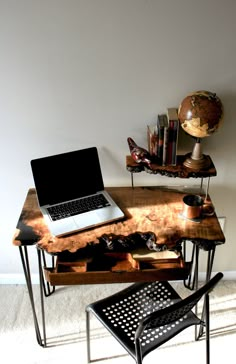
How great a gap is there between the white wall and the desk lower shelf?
0.51 metres

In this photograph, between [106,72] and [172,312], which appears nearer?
[172,312]

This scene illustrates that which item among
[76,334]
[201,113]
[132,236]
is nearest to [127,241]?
[132,236]

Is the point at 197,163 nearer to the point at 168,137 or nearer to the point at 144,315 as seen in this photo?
the point at 168,137

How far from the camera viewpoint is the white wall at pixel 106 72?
159 centimetres

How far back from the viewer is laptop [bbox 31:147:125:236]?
1.65m

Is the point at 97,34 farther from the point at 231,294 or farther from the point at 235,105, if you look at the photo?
the point at 231,294

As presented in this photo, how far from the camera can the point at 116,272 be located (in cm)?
156

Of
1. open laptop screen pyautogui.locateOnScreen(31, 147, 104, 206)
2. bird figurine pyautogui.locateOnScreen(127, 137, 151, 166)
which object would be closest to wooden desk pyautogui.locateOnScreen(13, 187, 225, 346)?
open laptop screen pyautogui.locateOnScreen(31, 147, 104, 206)

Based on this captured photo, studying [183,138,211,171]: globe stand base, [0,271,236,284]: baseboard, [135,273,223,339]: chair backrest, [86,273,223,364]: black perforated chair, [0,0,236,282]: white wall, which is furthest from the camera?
[0,271,236,284]: baseboard

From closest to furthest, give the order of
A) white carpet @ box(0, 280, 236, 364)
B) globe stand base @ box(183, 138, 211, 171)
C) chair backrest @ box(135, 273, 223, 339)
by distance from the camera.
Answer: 1. chair backrest @ box(135, 273, 223, 339)
2. globe stand base @ box(183, 138, 211, 171)
3. white carpet @ box(0, 280, 236, 364)

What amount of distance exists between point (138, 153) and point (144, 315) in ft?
2.25

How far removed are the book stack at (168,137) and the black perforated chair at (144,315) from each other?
55 centimetres

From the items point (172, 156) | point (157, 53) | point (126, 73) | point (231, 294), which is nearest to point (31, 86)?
point (126, 73)

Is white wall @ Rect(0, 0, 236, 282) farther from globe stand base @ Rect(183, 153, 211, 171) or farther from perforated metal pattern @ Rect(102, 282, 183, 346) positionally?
perforated metal pattern @ Rect(102, 282, 183, 346)
